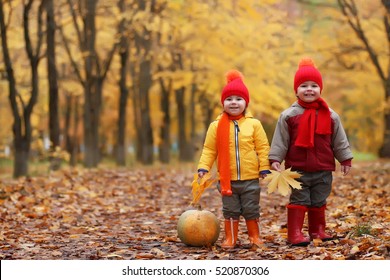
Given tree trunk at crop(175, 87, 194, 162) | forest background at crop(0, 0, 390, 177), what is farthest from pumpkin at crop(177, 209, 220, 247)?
tree trunk at crop(175, 87, 194, 162)

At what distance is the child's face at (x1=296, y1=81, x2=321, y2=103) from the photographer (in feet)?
23.7

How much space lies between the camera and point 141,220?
10156mm

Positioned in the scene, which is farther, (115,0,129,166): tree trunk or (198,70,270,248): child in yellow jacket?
(115,0,129,166): tree trunk

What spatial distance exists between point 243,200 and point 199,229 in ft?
1.73

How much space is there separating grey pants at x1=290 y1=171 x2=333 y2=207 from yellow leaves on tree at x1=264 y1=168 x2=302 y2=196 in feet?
0.90

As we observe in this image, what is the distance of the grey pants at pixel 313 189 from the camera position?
23.9ft

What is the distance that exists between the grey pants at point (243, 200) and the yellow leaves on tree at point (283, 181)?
0.30 meters

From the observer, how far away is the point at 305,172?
730cm

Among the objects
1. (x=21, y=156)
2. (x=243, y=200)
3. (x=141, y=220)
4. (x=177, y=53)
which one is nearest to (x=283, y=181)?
(x=243, y=200)

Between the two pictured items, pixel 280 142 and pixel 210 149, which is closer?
pixel 280 142

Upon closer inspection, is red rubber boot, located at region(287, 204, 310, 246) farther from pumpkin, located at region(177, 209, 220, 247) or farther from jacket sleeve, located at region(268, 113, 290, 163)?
pumpkin, located at region(177, 209, 220, 247)

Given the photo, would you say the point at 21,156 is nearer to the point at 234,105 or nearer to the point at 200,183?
the point at 200,183
